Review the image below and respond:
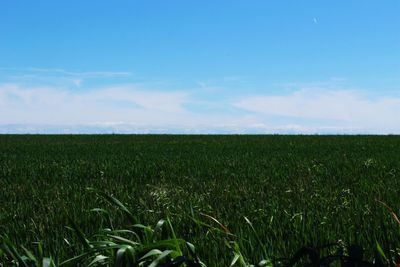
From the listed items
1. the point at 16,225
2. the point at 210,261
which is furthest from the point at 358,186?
the point at 210,261

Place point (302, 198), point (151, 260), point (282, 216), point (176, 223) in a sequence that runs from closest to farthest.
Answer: point (151, 260) < point (176, 223) < point (282, 216) < point (302, 198)

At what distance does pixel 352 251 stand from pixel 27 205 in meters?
5.81

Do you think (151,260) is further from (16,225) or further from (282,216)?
(16,225)

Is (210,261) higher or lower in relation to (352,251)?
lower

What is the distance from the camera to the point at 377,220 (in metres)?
4.98

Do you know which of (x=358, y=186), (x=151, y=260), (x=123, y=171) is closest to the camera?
(x=151, y=260)

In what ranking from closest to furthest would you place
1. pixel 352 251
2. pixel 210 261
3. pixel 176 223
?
1. pixel 352 251
2. pixel 210 261
3. pixel 176 223

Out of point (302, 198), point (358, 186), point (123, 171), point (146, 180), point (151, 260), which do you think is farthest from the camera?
point (123, 171)

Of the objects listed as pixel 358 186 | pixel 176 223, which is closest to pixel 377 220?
pixel 176 223

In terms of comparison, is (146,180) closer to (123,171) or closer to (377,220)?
(123,171)

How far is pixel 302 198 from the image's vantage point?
7.39m

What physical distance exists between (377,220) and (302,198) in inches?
95.5

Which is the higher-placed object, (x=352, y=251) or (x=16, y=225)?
(x=352, y=251)

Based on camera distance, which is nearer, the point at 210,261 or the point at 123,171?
the point at 210,261
